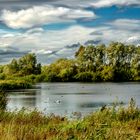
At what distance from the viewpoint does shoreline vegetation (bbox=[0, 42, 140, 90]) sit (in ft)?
568

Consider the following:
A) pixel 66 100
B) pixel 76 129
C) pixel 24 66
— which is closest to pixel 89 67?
pixel 24 66

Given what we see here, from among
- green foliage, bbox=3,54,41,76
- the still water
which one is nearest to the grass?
the still water

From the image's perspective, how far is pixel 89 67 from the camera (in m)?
182

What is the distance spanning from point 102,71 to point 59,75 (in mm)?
15991

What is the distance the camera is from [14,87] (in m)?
110

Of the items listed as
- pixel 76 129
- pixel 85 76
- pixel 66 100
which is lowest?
Answer: pixel 85 76

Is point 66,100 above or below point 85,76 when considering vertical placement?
above

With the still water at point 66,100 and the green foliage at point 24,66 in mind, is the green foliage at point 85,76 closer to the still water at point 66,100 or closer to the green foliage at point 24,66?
the green foliage at point 24,66

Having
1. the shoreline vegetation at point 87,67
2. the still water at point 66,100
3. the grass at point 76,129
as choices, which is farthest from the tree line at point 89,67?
the grass at point 76,129

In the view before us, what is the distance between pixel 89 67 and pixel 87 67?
105 cm

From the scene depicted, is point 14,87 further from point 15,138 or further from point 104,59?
point 15,138

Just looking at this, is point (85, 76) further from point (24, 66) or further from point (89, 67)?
point (24, 66)

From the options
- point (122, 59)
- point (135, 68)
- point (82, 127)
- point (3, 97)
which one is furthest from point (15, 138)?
point (122, 59)

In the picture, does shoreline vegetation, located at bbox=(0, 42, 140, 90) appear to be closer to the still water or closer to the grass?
the still water
